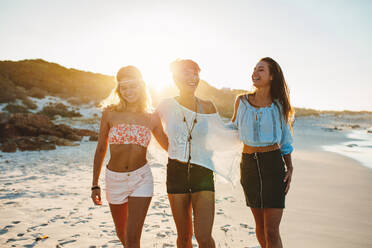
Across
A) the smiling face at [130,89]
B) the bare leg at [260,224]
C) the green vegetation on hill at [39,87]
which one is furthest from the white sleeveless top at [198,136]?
the green vegetation on hill at [39,87]

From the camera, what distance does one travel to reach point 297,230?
13.3ft

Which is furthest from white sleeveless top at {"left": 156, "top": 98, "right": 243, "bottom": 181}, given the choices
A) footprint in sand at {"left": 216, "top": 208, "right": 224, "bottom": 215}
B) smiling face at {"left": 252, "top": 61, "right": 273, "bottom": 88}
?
footprint in sand at {"left": 216, "top": 208, "right": 224, "bottom": 215}

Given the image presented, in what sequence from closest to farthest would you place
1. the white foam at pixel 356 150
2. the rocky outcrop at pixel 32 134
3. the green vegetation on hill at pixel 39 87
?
the white foam at pixel 356 150
the rocky outcrop at pixel 32 134
the green vegetation on hill at pixel 39 87

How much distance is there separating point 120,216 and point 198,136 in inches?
41.2

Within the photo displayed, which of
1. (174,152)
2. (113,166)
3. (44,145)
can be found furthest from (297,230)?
(44,145)

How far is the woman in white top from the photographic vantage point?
2.43m

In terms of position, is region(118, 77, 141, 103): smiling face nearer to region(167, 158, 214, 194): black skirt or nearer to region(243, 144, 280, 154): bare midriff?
region(167, 158, 214, 194): black skirt

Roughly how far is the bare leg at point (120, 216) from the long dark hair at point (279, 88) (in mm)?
1756

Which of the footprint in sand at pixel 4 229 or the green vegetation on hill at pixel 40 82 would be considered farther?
the green vegetation on hill at pixel 40 82

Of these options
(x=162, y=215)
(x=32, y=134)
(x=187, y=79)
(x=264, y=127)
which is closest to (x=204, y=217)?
(x=264, y=127)

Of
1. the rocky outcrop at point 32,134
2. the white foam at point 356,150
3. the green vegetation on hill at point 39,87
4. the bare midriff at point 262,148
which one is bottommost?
the white foam at point 356,150

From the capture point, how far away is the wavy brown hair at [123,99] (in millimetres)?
2754

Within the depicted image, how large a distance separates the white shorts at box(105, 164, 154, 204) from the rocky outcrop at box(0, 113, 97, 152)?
9.90 m

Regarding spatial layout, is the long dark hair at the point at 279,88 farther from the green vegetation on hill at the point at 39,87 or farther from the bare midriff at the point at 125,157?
the green vegetation on hill at the point at 39,87
